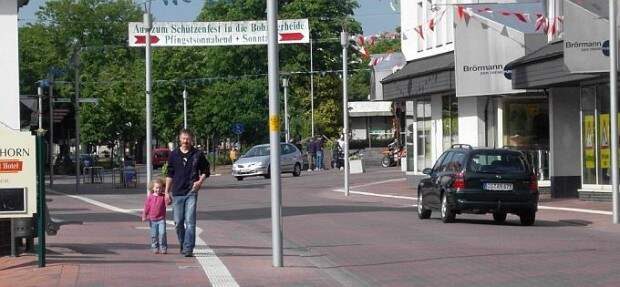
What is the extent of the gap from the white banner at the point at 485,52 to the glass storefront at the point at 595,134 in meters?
3.62

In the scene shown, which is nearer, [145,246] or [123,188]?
[145,246]

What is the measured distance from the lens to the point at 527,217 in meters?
25.2

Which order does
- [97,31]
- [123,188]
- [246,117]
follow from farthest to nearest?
[97,31]
[246,117]
[123,188]

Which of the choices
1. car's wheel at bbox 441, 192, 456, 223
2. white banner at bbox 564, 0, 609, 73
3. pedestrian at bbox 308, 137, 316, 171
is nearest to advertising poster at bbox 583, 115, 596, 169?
white banner at bbox 564, 0, 609, 73

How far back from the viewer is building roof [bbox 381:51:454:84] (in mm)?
40562

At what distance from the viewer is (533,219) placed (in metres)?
25.2

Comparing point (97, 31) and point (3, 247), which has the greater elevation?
A: point (97, 31)

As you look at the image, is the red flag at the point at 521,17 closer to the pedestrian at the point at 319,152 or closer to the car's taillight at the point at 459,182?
the car's taillight at the point at 459,182

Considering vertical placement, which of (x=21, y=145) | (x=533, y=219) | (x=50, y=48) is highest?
(x=50, y=48)

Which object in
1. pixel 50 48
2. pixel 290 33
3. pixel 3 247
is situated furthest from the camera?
pixel 50 48

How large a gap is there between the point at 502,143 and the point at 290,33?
7.97 meters

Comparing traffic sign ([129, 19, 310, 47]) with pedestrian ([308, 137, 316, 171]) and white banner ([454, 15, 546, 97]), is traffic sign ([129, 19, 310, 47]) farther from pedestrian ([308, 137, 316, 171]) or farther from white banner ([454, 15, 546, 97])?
pedestrian ([308, 137, 316, 171])

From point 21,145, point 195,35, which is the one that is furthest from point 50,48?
point 21,145

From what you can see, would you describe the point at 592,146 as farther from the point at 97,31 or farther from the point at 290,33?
the point at 97,31
